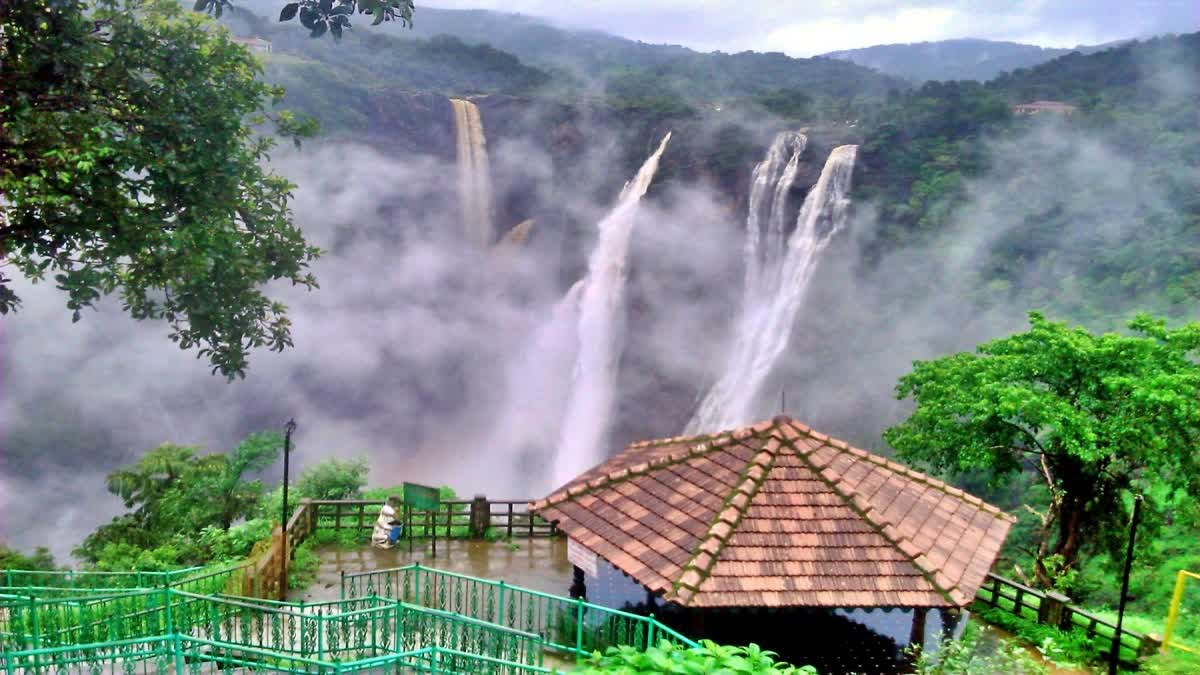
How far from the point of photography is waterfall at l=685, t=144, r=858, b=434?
1304 inches

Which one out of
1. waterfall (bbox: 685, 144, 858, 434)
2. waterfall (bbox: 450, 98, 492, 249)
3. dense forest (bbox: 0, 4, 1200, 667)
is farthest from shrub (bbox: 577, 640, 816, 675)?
waterfall (bbox: 450, 98, 492, 249)

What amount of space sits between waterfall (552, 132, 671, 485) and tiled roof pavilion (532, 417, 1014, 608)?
22376mm

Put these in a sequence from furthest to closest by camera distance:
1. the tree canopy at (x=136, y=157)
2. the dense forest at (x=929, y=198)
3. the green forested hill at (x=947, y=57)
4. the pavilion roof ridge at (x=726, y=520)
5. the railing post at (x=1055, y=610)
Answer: the green forested hill at (x=947, y=57), the dense forest at (x=929, y=198), the railing post at (x=1055, y=610), the tree canopy at (x=136, y=157), the pavilion roof ridge at (x=726, y=520)

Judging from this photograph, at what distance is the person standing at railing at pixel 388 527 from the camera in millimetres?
13789

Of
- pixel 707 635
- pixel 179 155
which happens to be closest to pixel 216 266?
pixel 179 155

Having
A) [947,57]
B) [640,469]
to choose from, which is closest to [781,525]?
[640,469]

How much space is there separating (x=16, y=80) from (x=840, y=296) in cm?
2919

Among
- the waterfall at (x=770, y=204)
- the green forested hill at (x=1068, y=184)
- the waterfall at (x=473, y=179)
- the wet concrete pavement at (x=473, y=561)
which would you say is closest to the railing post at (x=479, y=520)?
the wet concrete pavement at (x=473, y=561)

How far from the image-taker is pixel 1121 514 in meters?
14.6

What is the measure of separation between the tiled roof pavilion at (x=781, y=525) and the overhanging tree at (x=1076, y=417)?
128 inches

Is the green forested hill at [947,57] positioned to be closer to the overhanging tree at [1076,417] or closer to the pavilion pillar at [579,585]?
the overhanging tree at [1076,417]

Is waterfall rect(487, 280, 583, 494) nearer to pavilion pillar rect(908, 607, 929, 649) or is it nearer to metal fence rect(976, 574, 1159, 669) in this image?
metal fence rect(976, 574, 1159, 669)

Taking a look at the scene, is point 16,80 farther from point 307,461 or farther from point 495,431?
point 495,431

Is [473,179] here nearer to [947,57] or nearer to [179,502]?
[179,502]
